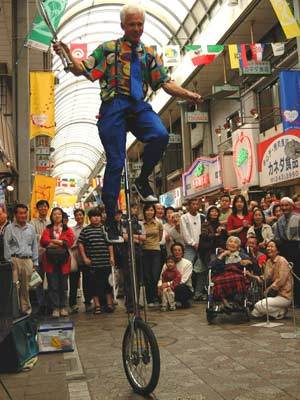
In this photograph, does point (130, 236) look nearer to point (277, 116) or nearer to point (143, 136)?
point (143, 136)

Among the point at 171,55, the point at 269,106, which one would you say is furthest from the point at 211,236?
the point at 171,55

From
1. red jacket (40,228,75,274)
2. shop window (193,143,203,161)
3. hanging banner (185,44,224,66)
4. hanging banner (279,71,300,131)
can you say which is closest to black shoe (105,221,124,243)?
red jacket (40,228,75,274)

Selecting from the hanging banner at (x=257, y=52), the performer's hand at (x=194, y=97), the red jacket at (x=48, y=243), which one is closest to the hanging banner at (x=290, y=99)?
the hanging banner at (x=257, y=52)

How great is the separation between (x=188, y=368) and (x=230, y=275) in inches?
108

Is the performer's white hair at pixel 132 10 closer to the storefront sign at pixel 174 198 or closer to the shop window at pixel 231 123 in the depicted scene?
the shop window at pixel 231 123

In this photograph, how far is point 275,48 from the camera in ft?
41.6

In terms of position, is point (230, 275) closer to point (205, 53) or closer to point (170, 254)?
point (170, 254)

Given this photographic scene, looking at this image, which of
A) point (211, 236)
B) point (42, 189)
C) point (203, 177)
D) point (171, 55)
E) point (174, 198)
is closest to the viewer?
point (211, 236)

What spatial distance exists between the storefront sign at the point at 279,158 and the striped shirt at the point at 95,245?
561 centimetres

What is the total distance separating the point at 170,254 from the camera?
29.2 ft

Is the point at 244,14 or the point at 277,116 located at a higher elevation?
the point at 244,14

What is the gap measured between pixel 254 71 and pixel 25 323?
1069cm

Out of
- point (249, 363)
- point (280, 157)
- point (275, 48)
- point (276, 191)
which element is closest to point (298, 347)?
point (249, 363)

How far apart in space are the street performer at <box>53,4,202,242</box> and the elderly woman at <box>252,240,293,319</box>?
377 centimetres
